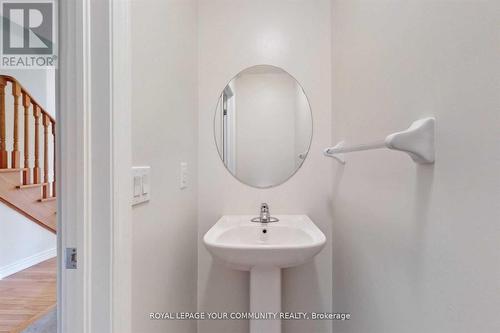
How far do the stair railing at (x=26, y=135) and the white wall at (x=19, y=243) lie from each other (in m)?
0.43

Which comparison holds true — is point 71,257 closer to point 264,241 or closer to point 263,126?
point 264,241

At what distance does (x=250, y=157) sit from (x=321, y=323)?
0.99 metres

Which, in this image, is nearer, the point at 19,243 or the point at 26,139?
the point at 26,139

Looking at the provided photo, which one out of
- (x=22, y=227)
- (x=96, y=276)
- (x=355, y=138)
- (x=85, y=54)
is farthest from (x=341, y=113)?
(x=22, y=227)

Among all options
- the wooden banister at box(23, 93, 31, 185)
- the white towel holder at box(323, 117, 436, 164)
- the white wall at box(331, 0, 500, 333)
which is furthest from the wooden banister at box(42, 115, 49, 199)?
the white towel holder at box(323, 117, 436, 164)

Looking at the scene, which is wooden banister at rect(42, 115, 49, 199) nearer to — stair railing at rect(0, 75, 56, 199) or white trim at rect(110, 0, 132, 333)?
stair railing at rect(0, 75, 56, 199)

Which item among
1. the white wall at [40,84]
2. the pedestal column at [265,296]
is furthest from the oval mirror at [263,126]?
the white wall at [40,84]

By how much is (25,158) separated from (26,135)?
24 cm

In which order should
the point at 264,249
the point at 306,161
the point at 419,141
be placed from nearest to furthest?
the point at 419,141, the point at 264,249, the point at 306,161

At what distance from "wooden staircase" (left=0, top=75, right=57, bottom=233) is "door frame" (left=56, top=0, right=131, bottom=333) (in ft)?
6.31

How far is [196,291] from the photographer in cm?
148

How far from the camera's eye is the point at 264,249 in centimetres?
98

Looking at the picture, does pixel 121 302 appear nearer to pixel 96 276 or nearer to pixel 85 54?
pixel 96 276

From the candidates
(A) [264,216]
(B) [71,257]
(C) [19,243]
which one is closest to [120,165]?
(B) [71,257]
